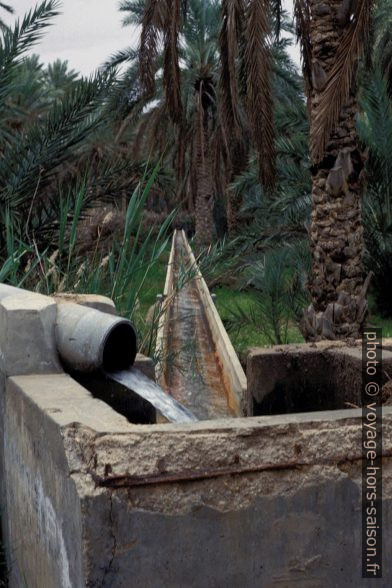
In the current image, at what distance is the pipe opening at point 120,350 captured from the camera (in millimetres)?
3903

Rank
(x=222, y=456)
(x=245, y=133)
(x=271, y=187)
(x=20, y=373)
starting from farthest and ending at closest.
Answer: (x=245, y=133) < (x=271, y=187) < (x=20, y=373) < (x=222, y=456)

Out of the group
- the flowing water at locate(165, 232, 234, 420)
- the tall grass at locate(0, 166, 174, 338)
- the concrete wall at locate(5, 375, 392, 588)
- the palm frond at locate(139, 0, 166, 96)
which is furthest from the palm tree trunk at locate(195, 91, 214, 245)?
the concrete wall at locate(5, 375, 392, 588)

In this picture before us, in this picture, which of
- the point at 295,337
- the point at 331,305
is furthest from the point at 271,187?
the point at 295,337

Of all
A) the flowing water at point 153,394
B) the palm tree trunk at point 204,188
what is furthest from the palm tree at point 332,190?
the palm tree trunk at point 204,188

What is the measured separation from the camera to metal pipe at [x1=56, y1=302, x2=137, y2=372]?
11.8ft

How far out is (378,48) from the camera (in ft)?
71.9

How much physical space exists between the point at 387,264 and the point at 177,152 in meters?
11.2

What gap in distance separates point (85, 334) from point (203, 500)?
110 centimetres

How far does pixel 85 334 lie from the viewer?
11.8 ft

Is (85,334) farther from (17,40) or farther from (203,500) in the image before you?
(17,40)

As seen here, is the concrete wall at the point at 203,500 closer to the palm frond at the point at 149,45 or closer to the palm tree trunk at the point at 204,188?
the palm frond at the point at 149,45

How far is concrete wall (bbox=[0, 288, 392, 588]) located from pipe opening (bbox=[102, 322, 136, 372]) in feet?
3.02

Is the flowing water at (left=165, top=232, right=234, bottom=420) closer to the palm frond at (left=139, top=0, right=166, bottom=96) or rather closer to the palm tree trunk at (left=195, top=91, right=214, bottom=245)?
the palm frond at (left=139, top=0, right=166, bottom=96)

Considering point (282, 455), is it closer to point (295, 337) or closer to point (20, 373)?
point (20, 373)
